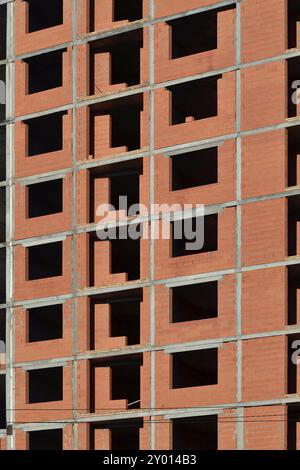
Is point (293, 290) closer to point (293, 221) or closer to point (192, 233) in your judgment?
point (293, 221)

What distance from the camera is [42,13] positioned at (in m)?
82.1

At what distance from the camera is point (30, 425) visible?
248ft

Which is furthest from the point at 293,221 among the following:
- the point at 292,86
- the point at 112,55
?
the point at 112,55

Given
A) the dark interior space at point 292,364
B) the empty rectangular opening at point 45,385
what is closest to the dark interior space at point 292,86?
the dark interior space at point 292,364

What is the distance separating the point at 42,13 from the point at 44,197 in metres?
9.48

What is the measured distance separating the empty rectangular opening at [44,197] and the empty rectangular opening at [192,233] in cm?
703

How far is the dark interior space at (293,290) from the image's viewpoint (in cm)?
7088

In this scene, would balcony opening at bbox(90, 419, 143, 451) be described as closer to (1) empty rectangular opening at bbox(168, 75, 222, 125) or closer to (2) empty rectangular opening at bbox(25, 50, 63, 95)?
(1) empty rectangular opening at bbox(168, 75, 222, 125)

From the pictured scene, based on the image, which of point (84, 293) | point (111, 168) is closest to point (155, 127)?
point (111, 168)

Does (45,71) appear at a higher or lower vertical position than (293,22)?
lower

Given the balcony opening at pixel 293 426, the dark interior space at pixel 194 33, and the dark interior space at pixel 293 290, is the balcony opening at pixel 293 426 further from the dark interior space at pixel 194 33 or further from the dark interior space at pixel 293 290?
the dark interior space at pixel 194 33

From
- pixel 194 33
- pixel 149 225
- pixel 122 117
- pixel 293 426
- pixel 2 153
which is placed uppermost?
pixel 194 33

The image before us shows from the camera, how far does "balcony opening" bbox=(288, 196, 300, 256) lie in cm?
7156

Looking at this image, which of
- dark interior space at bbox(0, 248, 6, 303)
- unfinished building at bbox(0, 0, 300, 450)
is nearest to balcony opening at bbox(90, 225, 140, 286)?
unfinished building at bbox(0, 0, 300, 450)
